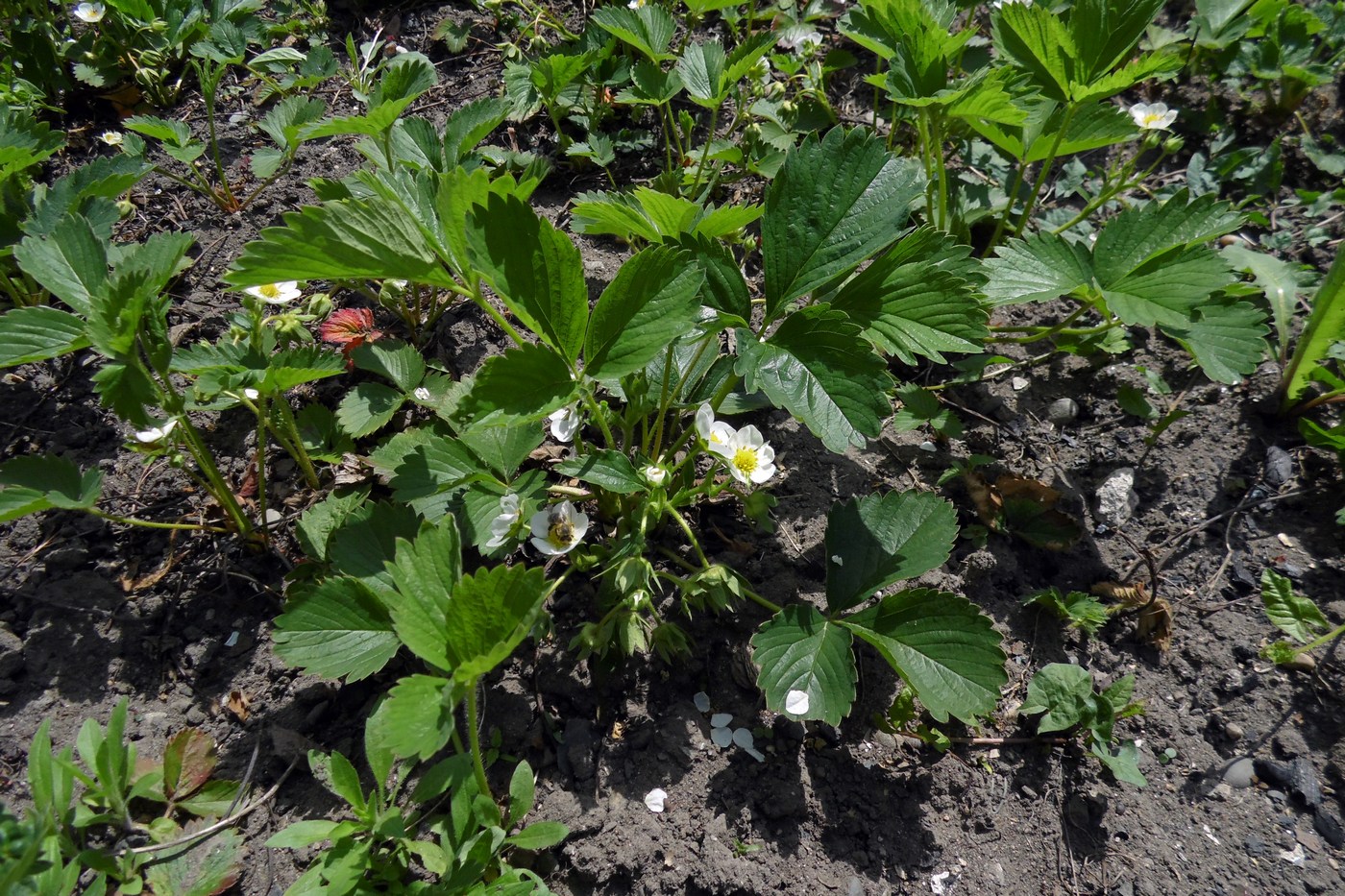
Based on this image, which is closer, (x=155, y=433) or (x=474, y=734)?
(x=474, y=734)

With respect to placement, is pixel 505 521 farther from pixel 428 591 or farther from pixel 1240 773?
pixel 1240 773

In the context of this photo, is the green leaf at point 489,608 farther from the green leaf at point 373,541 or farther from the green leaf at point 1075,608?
the green leaf at point 1075,608

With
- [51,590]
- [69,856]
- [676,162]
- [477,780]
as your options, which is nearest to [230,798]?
[69,856]

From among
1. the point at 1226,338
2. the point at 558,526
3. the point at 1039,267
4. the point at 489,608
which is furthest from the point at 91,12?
the point at 1226,338

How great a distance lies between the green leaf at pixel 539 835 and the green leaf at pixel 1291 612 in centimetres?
185

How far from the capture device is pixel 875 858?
1.75 m

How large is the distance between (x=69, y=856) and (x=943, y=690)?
6.01ft

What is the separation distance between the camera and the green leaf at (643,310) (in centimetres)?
153

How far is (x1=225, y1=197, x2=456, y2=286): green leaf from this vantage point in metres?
1.36

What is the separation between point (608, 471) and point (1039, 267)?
1.34 meters

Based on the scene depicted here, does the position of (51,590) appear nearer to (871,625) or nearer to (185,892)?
(185,892)

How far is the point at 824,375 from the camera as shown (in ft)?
5.35

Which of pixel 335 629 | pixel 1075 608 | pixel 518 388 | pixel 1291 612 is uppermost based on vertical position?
pixel 518 388

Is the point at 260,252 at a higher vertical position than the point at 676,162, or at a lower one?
higher
